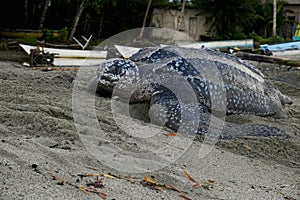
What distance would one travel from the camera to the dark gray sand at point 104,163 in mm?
2271

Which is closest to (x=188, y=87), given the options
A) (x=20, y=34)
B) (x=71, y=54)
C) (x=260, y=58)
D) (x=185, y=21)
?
(x=71, y=54)

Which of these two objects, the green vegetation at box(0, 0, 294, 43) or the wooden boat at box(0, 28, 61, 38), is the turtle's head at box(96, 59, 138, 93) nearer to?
the green vegetation at box(0, 0, 294, 43)

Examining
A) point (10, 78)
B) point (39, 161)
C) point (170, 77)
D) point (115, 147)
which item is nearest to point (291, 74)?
point (170, 77)

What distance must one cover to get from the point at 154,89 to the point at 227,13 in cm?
1483

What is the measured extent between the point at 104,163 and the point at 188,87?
78.6 inches

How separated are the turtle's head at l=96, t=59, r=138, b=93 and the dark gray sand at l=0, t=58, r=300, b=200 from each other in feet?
0.55

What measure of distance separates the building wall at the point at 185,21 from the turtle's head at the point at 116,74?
1267cm

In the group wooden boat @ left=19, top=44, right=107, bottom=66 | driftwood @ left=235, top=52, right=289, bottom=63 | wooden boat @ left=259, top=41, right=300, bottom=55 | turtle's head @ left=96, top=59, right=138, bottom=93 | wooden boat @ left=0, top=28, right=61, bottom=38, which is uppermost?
turtle's head @ left=96, top=59, right=138, bottom=93

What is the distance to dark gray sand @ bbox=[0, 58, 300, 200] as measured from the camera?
7.45 feet

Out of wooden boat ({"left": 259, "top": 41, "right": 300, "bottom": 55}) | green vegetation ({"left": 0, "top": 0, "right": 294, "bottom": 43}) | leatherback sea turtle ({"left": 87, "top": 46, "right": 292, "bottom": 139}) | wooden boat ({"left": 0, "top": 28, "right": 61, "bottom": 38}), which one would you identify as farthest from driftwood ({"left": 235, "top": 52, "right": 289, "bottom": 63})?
wooden boat ({"left": 0, "top": 28, "right": 61, "bottom": 38})

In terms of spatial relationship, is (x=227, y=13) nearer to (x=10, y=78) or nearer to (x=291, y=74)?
(x=291, y=74)

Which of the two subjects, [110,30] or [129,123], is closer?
[129,123]

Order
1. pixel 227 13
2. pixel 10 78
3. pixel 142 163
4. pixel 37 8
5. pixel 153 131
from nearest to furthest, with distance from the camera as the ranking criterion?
pixel 142 163
pixel 153 131
pixel 10 78
pixel 37 8
pixel 227 13

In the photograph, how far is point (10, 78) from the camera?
511cm
